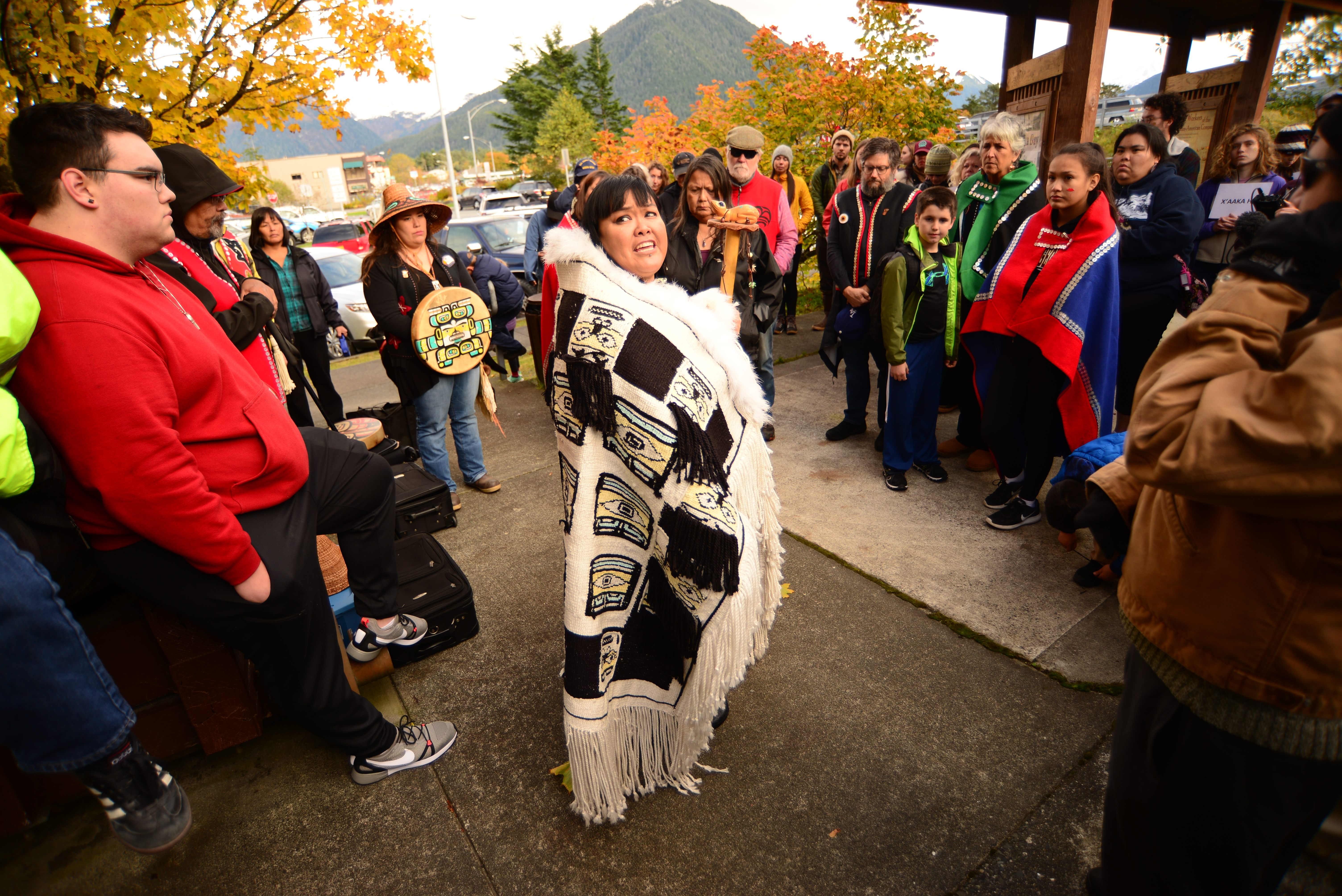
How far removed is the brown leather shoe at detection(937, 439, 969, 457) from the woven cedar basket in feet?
12.3

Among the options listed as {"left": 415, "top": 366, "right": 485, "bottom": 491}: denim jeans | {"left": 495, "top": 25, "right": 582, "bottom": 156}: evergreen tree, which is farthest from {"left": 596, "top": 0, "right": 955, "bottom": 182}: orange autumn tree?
{"left": 495, "top": 25, "right": 582, "bottom": 156}: evergreen tree

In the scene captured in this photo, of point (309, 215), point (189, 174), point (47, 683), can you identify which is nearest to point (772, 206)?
point (189, 174)

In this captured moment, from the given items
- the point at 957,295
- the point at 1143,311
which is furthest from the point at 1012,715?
the point at 1143,311

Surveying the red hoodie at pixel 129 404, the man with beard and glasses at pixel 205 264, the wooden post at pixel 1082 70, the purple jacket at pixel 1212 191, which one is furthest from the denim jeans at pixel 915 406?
the red hoodie at pixel 129 404

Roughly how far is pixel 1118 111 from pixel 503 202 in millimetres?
33662

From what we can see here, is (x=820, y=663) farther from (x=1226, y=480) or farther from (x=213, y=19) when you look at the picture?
(x=213, y=19)

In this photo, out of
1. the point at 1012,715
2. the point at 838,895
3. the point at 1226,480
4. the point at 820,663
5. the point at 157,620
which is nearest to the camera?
the point at 1226,480

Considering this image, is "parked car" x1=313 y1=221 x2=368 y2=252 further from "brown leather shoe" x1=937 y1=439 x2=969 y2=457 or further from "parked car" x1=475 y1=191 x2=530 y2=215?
"brown leather shoe" x1=937 y1=439 x2=969 y2=457

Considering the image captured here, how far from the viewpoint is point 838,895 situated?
1.81 metres

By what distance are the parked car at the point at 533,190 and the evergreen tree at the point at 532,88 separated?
290 centimetres

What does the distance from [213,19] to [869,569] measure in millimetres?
4703

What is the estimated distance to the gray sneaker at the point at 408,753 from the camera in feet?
7.27

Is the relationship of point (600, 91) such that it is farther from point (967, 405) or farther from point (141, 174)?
point (141, 174)

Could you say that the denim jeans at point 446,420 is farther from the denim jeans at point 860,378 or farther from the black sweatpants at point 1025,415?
the black sweatpants at point 1025,415
